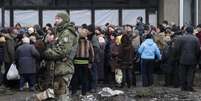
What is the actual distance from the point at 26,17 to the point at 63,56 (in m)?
16.1

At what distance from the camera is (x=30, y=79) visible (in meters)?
18.6

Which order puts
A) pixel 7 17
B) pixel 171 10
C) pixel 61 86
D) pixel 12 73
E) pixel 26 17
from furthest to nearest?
pixel 26 17 → pixel 7 17 → pixel 171 10 → pixel 12 73 → pixel 61 86

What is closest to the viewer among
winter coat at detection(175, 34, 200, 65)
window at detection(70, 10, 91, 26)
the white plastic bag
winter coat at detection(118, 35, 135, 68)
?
winter coat at detection(175, 34, 200, 65)

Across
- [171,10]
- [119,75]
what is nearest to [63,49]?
[119,75]

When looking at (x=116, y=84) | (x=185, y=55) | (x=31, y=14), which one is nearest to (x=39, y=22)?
(x=31, y=14)

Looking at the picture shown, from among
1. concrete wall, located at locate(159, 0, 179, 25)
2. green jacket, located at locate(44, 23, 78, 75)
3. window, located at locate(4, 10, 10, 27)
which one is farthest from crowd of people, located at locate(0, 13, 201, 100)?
window, located at locate(4, 10, 10, 27)

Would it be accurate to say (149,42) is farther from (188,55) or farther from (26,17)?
(26,17)

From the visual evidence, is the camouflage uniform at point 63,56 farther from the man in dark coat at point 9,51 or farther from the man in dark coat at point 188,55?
the man in dark coat at point 188,55

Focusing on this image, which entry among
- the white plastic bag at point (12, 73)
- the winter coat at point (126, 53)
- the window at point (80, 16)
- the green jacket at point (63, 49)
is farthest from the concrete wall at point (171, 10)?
the green jacket at point (63, 49)

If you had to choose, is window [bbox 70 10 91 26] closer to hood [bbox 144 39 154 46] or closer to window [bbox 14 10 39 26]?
window [bbox 14 10 39 26]

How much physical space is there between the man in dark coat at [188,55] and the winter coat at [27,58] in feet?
13.7

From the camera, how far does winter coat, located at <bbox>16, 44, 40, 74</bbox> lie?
1816 centimetres

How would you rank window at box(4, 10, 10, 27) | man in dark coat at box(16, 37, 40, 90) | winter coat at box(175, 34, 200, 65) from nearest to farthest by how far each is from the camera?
1. winter coat at box(175, 34, 200, 65)
2. man in dark coat at box(16, 37, 40, 90)
3. window at box(4, 10, 10, 27)

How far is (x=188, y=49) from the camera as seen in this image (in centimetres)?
1805
